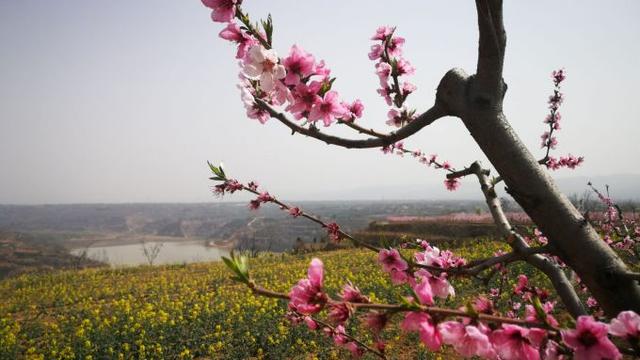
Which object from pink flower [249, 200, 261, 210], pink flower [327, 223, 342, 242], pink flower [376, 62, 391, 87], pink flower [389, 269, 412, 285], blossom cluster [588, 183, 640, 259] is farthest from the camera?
blossom cluster [588, 183, 640, 259]

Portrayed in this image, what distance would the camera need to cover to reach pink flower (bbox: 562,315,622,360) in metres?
0.75

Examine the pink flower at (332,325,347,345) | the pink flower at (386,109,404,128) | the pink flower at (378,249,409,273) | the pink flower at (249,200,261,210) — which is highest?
the pink flower at (386,109,404,128)

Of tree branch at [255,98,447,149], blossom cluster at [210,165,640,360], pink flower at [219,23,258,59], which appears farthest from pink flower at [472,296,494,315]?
pink flower at [219,23,258,59]

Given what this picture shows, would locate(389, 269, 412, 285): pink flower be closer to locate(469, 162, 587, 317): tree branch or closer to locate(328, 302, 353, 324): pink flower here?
locate(469, 162, 587, 317): tree branch

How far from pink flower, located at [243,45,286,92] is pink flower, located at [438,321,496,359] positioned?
0.86m

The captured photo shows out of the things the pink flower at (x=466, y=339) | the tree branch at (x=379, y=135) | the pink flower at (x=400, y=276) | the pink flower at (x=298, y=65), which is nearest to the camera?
the pink flower at (x=466, y=339)

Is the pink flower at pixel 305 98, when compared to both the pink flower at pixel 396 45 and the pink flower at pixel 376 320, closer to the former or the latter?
the pink flower at pixel 376 320

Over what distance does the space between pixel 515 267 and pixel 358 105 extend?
1147 centimetres

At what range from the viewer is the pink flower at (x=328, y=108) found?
1.25m

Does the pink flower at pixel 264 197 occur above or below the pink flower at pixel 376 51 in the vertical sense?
below

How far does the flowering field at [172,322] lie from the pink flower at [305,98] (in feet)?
18.9

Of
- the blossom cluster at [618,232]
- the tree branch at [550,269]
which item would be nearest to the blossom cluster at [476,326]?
the tree branch at [550,269]

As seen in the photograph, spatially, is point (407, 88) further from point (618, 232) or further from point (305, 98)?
point (618, 232)

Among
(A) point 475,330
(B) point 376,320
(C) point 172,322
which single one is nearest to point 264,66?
(B) point 376,320
